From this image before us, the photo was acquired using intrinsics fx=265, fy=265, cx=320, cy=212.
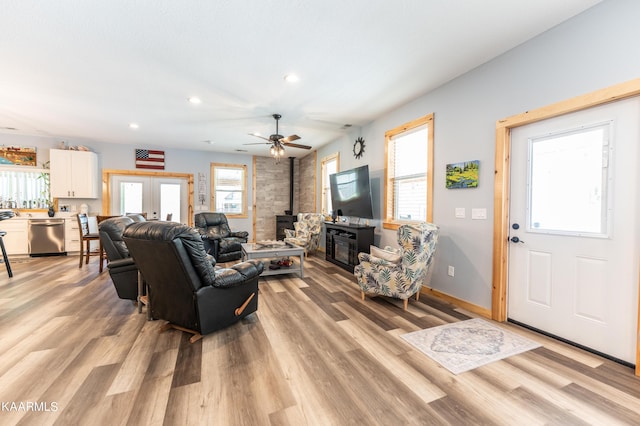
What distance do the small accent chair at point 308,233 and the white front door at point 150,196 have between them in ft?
10.8

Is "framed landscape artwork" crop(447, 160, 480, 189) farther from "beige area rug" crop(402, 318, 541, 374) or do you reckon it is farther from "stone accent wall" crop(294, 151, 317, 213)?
"stone accent wall" crop(294, 151, 317, 213)

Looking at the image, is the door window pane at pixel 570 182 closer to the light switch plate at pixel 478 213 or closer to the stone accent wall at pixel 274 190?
the light switch plate at pixel 478 213

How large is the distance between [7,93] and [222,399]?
524 centimetres

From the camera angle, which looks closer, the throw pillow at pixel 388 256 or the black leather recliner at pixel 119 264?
the black leather recliner at pixel 119 264

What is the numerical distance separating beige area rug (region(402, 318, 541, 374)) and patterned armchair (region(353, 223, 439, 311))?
562mm

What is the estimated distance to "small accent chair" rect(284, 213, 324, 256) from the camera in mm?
6125

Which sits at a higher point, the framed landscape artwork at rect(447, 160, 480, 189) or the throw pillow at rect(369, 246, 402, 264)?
the framed landscape artwork at rect(447, 160, 480, 189)

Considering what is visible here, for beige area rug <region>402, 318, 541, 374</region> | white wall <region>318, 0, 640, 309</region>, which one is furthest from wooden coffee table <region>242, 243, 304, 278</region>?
beige area rug <region>402, 318, 541, 374</region>

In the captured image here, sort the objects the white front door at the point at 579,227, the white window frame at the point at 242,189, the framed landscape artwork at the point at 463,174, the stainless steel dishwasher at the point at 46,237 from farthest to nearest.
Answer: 1. the white window frame at the point at 242,189
2. the stainless steel dishwasher at the point at 46,237
3. the framed landscape artwork at the point at 463,174
4. the white front door at the point at 579,227

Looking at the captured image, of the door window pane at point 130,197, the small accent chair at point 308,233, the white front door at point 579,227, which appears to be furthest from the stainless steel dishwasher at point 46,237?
the white front door at point 579,227

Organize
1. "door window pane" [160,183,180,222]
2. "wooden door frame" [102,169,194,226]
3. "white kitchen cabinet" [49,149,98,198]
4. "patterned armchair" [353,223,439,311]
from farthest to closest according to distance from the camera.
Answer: "door window pane" [160,183,180,222] < "wooden door frame" [102,169,194,226] < "white kitchen cabinet" [49,149,98,198] < "patterned armchair" [353,223,439,311]

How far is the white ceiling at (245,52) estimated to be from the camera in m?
2.19

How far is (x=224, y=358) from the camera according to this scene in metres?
2.12

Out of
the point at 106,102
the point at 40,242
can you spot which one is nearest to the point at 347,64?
the point at 106,102
